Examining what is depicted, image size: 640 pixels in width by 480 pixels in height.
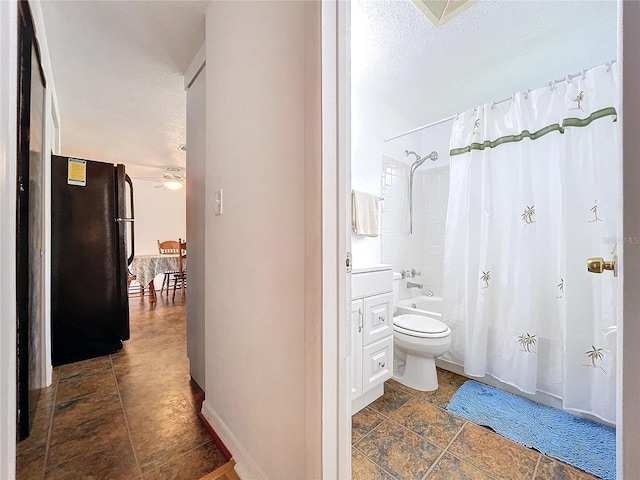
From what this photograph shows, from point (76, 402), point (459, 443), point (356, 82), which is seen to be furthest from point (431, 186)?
point (76, 402)

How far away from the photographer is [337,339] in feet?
2.41

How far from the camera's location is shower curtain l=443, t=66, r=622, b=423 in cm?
138

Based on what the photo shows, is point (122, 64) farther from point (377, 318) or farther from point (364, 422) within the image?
point (364, 422)

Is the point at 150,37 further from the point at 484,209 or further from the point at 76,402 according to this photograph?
the point at 484,209

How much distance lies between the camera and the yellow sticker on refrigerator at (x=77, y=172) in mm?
2084

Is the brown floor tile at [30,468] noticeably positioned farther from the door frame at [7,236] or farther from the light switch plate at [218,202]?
the light switch plate at [218,202]

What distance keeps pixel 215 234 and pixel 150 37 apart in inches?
55.6

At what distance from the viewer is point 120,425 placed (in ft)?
4.37

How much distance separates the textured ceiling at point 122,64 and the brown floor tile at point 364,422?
2.48 meters

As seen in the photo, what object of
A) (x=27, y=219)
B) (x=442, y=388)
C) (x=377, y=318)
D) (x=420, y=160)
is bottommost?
(x=442, y=388)

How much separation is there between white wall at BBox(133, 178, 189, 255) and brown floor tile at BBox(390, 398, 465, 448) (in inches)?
230

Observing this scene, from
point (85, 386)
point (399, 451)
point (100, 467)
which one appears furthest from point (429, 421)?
point (85, 386)

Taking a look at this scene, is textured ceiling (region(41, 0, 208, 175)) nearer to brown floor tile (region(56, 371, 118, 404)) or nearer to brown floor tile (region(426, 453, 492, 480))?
brown floor tile (region(56, 371, 118, 404))

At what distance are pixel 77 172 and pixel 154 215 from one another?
373cm
